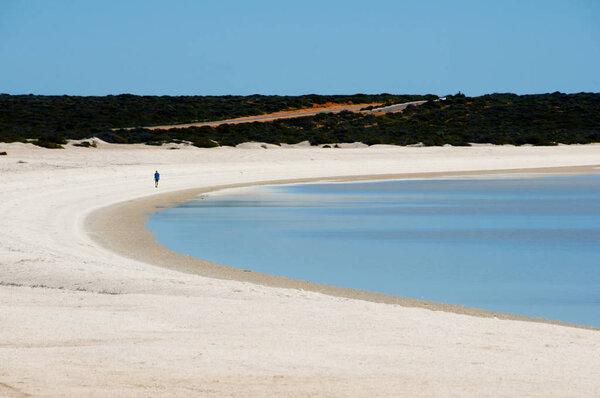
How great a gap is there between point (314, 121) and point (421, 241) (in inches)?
2226

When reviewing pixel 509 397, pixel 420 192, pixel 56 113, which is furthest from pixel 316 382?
pixel 56 113

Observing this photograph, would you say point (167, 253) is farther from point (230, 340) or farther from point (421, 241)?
point (230, 340)

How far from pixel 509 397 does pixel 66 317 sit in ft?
12.4

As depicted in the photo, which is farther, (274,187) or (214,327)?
(274,187)

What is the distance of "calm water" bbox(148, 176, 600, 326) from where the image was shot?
35.9 ft

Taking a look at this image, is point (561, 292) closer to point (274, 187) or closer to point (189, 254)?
point (189, 254)

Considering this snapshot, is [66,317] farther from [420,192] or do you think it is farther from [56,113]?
[56,113]

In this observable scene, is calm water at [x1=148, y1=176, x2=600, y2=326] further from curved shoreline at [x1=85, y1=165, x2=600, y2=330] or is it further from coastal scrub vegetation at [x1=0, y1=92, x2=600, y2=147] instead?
coastal scrub vegetation at [x1=0, y1=92, x2=600, y2=147]

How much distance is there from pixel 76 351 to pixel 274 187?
24.0 meters

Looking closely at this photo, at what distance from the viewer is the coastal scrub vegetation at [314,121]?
56375 mm

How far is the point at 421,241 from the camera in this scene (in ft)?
51.6

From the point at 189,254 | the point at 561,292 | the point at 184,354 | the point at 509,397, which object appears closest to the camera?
the point at 509,397

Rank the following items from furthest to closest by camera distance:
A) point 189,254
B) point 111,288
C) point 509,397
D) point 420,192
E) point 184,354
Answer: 1. point 420,192
2. point 189,254
3. point 111,288
4. point 184,354
5. point 509,397

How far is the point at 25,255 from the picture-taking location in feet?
37.3
